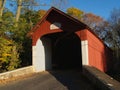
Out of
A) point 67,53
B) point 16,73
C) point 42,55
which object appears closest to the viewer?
point 16,73

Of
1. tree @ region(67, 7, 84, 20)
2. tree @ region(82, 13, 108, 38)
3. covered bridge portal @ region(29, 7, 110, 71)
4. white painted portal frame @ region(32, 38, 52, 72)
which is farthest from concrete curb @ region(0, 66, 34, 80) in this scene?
tree @ region(82, 13, 108, 38)

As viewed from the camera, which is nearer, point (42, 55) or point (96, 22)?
point (42, 55)

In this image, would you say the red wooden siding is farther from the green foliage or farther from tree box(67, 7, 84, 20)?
tree box(67, 7, 84, 20)

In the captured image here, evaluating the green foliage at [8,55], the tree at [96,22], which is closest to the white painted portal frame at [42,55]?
the green foliage at [8,55]

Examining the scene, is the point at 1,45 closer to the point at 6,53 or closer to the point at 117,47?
the point at 6,53

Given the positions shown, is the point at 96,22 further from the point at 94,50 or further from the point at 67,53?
the point at 94,50

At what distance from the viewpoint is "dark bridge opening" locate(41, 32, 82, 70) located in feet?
100

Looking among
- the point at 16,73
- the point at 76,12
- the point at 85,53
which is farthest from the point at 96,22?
the point at 16,73

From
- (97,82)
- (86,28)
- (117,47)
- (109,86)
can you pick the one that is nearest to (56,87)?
(97,82)

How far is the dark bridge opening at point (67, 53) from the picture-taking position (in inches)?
1201

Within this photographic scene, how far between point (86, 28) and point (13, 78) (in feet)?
21.7

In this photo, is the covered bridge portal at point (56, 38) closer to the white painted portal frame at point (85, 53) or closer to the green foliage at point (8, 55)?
the white painted portal frame at point (85, 53)

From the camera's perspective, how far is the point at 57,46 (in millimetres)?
30938

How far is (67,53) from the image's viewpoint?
32656 mm
